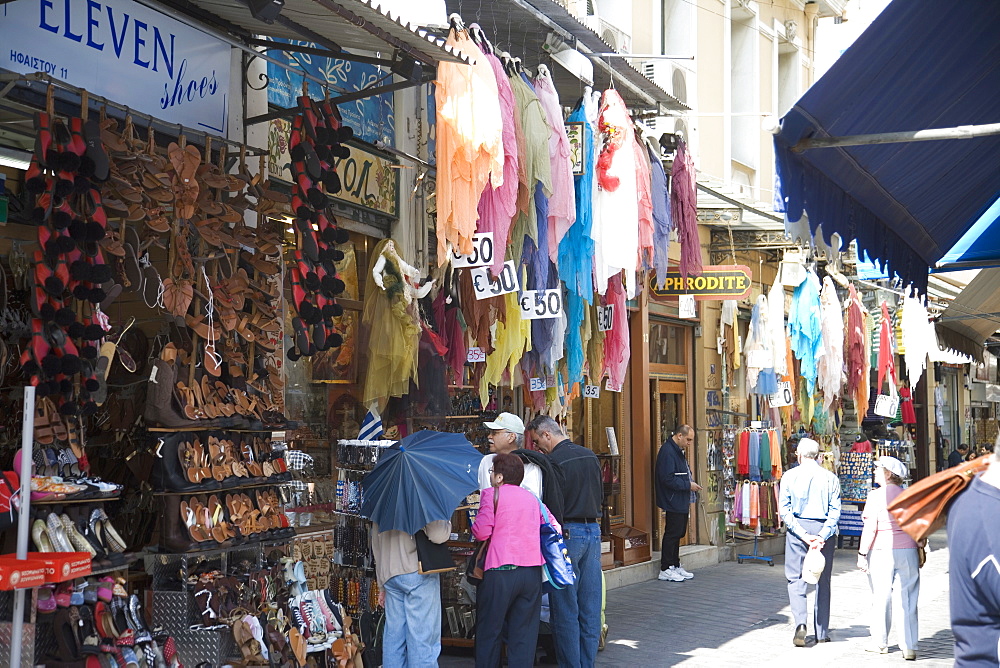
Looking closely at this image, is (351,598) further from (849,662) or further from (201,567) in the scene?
(849,662)

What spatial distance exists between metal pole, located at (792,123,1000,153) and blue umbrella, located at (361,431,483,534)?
146 inches

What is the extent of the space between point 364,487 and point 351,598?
109 centimetres

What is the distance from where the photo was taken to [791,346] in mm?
17375

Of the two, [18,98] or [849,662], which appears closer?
[18,98]

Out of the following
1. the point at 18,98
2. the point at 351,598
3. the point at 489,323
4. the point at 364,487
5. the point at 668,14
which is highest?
the point at 668,14

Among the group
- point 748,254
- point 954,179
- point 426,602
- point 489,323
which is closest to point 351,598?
point 426,602

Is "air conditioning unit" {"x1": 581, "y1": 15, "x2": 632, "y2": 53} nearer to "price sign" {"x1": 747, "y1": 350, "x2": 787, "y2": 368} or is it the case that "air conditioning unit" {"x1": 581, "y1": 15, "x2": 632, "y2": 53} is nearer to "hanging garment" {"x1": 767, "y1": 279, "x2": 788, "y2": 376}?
"hanging garment" {"x1": 767, "y1": 279, "x2": 788, "y2": 376}

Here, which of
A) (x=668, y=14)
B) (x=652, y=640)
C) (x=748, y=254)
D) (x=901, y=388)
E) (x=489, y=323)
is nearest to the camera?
(x=489, y=323)

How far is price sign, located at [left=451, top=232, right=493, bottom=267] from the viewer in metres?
7.95

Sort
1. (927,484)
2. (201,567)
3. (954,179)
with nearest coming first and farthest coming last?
(927,484) → (954,179) → (201,567)

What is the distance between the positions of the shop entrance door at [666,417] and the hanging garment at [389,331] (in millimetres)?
7087

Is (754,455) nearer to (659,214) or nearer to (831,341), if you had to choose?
(831,341)

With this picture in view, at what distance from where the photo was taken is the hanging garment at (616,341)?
33.4 feet

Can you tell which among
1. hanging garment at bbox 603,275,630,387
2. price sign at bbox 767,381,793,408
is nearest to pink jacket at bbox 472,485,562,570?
hanging garment at bbox 603,275,630,387
